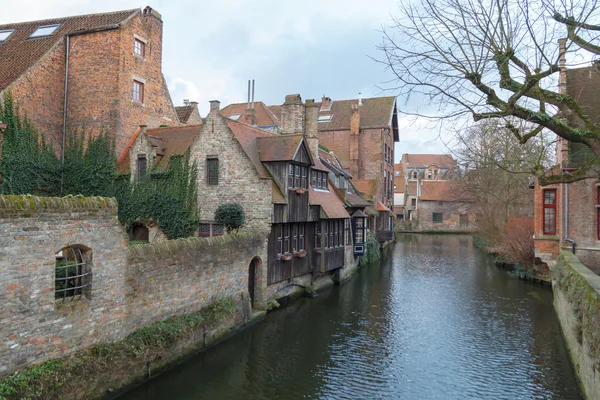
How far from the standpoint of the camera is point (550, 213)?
2180 cm

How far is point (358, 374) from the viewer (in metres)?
11.5

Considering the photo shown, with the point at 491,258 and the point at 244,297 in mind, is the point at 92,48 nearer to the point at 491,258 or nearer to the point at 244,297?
the point at 244,297

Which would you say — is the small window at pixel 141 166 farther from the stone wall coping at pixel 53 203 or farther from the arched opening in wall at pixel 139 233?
the stone wall coping at pixel 53 203

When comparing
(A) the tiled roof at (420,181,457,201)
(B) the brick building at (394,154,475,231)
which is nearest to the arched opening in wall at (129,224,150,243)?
(B) the brick building at (394,154,475,231)

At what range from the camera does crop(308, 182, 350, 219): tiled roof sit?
19.4 metres

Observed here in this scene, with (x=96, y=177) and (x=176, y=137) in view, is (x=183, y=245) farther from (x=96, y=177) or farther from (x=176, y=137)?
(x=96, y=177)

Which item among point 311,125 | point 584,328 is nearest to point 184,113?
point 311,125

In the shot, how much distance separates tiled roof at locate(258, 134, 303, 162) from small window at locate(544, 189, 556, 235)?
532 inches

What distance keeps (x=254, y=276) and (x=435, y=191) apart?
174 ft

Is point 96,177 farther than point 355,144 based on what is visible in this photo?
No

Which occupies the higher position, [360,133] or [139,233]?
[360,133]

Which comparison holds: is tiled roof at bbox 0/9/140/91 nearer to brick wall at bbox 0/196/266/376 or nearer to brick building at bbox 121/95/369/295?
brick building at bbox 121/95/369/295

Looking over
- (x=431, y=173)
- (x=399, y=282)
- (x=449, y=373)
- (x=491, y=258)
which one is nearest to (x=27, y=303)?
(x=449, y=373)

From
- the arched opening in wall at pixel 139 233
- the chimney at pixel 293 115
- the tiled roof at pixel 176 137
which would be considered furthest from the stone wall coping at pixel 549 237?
the arched opening in wall at pixel 139 233
